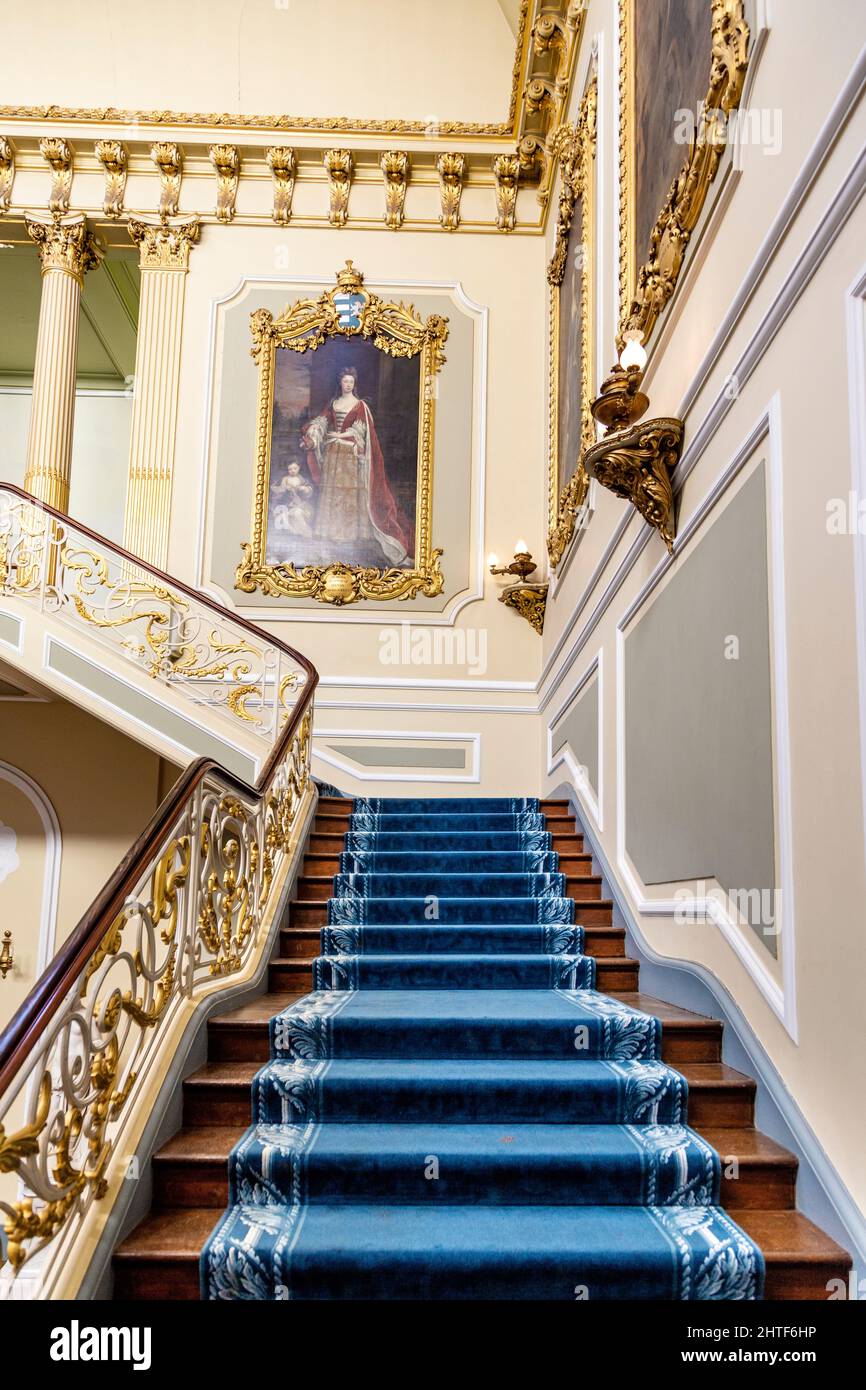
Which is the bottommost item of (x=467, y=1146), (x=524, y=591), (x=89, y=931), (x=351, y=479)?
(x=467, y=1146)

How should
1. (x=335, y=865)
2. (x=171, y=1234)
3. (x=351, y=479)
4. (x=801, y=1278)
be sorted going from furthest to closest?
(x=351, y=479) → (x=335, y=865) → (x=171, y=1234) → (x=801, y=1278)

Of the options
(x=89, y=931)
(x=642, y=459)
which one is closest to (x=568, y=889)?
(x=642, y=459)

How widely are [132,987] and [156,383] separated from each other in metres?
6.20

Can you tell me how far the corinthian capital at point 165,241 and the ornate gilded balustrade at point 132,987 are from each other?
11.8 feet

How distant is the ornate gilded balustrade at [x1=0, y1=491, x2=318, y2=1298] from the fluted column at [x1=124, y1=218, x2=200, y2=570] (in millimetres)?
1942

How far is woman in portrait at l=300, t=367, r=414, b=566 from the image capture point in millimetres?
7812

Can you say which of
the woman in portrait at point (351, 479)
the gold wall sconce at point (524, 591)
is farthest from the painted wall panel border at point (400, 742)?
the woman in portrait at point (351, 479)

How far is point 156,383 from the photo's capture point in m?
7.96

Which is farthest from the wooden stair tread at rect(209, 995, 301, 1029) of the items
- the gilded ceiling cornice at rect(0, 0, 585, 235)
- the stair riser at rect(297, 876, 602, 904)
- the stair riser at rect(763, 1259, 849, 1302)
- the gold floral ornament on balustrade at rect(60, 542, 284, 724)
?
the gilded ceiling cornice at rect(0, 0, 585, 235)

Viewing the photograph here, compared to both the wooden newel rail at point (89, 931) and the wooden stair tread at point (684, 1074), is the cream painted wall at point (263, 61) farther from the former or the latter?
the wooden stair tread at point (684, 1074)

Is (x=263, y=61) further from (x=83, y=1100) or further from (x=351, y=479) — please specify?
(x=83, y=1100)

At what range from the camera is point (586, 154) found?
610cm

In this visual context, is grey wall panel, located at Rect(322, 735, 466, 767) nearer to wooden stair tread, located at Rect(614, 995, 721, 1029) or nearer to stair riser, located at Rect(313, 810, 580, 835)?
stair riser, located at Rect(313, 810, 580, 835)
